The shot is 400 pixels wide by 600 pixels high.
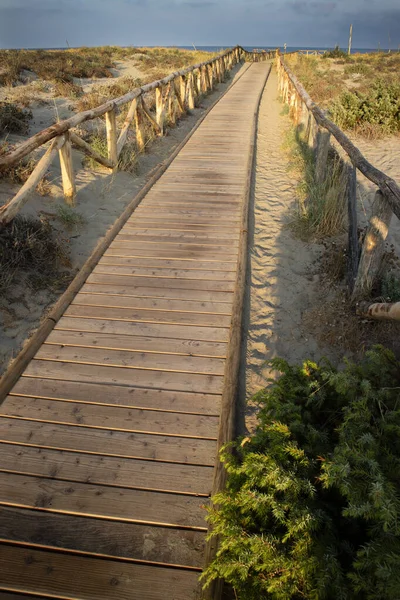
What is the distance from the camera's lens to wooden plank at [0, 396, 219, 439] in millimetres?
2664

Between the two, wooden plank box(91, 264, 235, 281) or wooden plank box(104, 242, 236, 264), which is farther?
wooden plank box(104, 242, 236, 264)

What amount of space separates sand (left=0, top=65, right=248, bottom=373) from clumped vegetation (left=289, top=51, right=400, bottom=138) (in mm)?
4898

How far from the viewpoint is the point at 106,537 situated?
Result: 6.84 feet

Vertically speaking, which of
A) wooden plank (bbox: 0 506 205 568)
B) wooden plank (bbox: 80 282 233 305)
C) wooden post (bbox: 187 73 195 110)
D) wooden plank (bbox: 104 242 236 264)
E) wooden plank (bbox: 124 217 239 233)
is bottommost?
wooden plank (bbox: 0 506 205 568)

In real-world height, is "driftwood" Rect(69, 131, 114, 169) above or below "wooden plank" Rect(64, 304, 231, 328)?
above

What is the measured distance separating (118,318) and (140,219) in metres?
2.21

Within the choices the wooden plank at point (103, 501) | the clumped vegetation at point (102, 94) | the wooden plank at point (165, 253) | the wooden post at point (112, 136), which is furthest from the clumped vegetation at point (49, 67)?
the wooden plank at point (103, 501)

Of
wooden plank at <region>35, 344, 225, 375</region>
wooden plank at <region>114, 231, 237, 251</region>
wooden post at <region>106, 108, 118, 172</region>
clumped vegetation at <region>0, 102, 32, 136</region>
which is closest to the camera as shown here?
wooden plank at <region>35, 344, 225, 375</region>

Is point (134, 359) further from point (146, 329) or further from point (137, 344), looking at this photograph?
point (146, 329)

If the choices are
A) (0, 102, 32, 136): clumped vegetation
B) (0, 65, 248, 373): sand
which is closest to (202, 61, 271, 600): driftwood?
(0, 65, 248, 373): sand

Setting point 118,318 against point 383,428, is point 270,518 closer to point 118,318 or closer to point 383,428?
point 383,428

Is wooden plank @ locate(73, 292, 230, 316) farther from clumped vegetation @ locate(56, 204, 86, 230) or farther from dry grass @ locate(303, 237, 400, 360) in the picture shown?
clumped vegetation @ locate(56, 204, 86, 230)

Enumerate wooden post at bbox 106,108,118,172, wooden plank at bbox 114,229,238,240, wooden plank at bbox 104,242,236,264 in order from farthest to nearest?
wooden post at bbox 106,108,118,172 → wooden plank at bbox 114,229,238,240 → wooden plank at bbox 104,242,236,264

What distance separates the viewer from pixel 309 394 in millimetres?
2406
